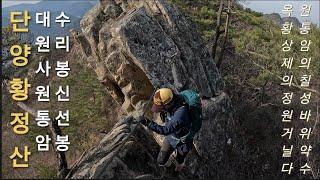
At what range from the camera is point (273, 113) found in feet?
67.6

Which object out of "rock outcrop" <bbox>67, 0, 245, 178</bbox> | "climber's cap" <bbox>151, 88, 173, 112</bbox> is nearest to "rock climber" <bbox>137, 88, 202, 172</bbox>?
"climber's cap" <bbox>151, 88, 173, 112</bbox>

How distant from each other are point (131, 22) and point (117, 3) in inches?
117

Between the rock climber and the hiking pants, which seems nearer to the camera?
the rock climber

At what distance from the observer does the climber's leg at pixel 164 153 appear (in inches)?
362

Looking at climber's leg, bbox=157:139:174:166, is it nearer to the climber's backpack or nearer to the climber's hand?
the climber's hand

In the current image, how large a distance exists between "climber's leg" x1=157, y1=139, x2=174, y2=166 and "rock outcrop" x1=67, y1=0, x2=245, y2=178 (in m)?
0.60

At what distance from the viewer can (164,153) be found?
30.2ft

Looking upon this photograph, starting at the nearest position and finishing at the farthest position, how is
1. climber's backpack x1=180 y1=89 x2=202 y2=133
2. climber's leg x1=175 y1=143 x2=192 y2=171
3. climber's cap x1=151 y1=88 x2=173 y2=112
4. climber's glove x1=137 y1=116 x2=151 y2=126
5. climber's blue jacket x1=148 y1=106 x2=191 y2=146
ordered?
climber's cap x1=151 y1=88 x2=173 y2=112
climber's blue jacket x1=148 y1=106 x2=191 y2=146
climber's glove x1=137 y1=116 x2=151 y2=126
climber's backpack x1=180 y1=89 x2=202 y2=133
climber's leg x1=175 y1=143 x2=192 y2=171

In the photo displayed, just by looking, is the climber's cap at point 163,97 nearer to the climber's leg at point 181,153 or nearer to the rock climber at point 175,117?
the rock climber at point 175,117

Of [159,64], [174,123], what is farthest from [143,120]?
[159,64]

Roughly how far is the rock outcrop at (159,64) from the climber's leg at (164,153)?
596 millimetres

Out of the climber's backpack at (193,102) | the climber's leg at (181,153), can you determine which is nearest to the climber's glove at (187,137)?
the climber's leg at (181,153)

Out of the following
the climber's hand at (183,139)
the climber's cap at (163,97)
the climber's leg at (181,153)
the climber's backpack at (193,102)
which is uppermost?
the climber's cap at (163,97)

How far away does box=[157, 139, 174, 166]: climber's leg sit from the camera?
9.20 meters
